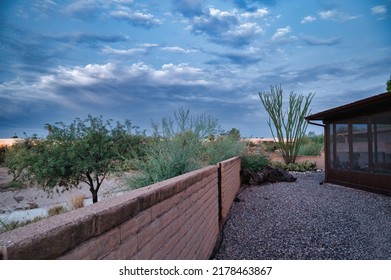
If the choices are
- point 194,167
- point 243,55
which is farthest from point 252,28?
point 194,167

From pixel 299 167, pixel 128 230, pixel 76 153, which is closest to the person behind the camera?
pixel 128 230

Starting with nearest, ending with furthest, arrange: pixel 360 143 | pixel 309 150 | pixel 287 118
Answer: pixel 360 143
pixel 287 118
pixel 309 150

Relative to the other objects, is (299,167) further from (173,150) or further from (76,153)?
(173,150)

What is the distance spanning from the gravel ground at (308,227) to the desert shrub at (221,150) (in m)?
1.15

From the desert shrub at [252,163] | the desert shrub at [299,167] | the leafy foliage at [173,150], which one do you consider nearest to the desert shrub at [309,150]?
the desert shrub at [299,167]

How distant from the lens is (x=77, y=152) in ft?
37.4

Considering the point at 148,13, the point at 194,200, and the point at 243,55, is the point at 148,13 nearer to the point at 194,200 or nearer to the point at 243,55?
the point at 243,55

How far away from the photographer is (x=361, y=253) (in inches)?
161

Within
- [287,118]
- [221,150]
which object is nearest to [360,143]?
[221,150]

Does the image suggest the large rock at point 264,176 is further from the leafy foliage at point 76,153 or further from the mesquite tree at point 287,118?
the mesquite tree at point 287,118

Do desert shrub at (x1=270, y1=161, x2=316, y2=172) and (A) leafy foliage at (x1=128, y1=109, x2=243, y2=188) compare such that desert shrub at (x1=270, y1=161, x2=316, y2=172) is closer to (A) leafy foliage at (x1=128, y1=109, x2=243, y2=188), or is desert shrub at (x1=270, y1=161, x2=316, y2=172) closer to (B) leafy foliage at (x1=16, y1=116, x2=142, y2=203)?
(B) leafy foliage at (x1=16, y1=116, x2=142, y2=203)

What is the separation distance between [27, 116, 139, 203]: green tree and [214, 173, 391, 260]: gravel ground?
18.0ft

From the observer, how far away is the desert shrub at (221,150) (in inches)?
315

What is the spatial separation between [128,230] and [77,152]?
1044 centimetres
